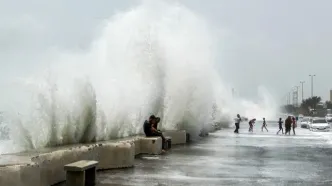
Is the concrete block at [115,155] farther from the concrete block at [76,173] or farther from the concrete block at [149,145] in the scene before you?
the concrete block at [149,145]

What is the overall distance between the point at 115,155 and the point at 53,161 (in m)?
2.64

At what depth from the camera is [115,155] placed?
1079cm

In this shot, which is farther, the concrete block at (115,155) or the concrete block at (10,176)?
the concrete block at (115,155)

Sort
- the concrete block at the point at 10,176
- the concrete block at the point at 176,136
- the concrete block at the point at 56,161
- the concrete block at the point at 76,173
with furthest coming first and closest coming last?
the concrete block at the point at 176,136
the concrete block at the point at 76,173
the concrete block at the point at 56,161
the concrete block at the point at 10,176

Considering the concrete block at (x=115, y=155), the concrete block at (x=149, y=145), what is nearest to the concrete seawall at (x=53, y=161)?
the concrete block at (x=115, y=155)

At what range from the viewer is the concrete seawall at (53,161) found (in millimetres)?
6613

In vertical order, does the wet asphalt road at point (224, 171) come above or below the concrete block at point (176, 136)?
below

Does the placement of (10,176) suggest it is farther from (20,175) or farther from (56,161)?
(56,161)

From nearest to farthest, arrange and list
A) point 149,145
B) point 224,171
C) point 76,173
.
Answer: point 76,173 < point 224,171 < point 149,145

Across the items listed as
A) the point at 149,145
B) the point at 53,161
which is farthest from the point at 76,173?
the point at 149,145

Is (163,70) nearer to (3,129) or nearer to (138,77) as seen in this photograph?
(138,77)

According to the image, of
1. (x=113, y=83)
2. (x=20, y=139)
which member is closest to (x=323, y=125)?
(x=113, y=83)

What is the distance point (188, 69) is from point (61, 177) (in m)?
15.9

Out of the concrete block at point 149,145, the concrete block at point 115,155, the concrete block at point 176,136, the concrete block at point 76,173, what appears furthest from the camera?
the concrete block at point 176,136
